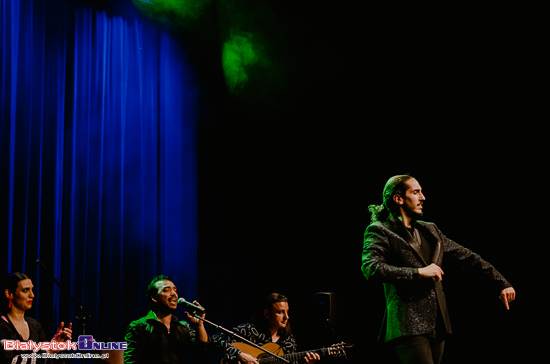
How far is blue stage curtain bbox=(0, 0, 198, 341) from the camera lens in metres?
5.09

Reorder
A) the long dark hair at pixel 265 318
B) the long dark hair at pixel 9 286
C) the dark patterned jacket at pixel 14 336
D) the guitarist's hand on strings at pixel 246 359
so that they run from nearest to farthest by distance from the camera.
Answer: the dark patterned jacket at pixel 14 336, the long dark hair at pixel 9 286, the guitarist's hand on strings at pixel 246 359, the long dark hair at pixel 265 318

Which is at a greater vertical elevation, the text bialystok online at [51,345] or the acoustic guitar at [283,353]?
the text bialystok online at [51,345]

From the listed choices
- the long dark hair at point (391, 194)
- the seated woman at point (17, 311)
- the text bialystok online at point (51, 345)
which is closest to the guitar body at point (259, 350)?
the text bialystok online at point (51, 345)

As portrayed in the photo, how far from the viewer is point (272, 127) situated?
21.7 ft

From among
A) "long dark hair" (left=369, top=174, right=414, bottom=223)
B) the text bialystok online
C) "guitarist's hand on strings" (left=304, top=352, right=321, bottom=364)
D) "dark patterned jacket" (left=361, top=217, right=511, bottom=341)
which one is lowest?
"guitarist's hand on strings" (left=304, top=352, right=321, bottom=364)

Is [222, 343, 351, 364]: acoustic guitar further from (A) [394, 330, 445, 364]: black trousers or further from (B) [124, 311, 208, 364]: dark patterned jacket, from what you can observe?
(A) [394, 330, 445, 364]: black trousers

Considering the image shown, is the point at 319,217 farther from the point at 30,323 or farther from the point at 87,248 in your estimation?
the point at 30,323

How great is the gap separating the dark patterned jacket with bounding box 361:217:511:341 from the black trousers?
4cm

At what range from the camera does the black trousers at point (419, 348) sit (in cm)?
Result: 286

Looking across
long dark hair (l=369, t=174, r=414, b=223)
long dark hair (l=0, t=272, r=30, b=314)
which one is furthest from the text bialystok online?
long dark hair (l=369, t=174, r=414, b=223)

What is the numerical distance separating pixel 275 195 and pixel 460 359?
262 cm

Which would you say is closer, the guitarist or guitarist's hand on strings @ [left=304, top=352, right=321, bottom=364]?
guitarist's hand on strings @ [left=304, top=352, right=321, bottom=364]

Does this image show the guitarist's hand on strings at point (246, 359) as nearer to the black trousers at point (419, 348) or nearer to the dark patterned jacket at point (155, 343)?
the dark patterned jacket at point (155, 343)

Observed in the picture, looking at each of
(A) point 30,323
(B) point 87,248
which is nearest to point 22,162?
(B) point 87,248
